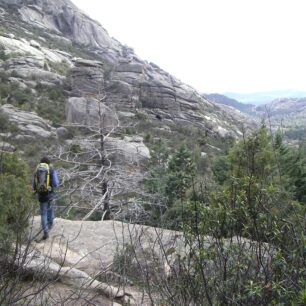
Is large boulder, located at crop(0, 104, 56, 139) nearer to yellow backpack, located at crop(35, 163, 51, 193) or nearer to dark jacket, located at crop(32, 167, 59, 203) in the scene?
dark jacket, located at crop(32, 167, 59, 203)

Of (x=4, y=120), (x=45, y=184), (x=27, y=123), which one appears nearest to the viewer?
(x=45, y=184)

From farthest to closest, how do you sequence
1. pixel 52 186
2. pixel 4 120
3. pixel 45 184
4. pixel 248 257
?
pixel 4 120 < pixel 52 186 < pixel 45 184 < pixel 248 257

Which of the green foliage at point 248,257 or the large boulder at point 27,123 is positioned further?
the large boulder at point 27,123

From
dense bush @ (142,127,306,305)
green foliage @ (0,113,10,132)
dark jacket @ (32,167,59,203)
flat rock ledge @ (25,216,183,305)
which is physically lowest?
green foliage @ (0,113,10,132)

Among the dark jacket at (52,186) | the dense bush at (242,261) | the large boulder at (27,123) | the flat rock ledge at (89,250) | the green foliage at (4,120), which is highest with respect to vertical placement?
the dense bush at (242,261)

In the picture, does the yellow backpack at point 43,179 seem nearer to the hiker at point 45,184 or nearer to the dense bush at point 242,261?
the hiker at point 45,184

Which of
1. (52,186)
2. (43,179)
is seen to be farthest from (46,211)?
(43,179)

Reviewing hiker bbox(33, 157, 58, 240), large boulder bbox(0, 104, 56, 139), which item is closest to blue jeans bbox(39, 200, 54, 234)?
hiker bbox(33, 157, 58, 240)

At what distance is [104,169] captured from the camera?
11078mm

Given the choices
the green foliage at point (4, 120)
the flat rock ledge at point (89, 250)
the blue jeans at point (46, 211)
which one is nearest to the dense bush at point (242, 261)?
the flat rock ledge at point (89, 250)

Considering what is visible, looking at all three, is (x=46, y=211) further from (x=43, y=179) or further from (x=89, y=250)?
(x=89, y=250)

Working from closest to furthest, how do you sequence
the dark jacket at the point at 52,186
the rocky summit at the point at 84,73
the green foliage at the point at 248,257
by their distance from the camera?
the green foliage at the point at 248,257 → the dark jacket at the point at 52,186 → the rocky summit at the point at 84,73

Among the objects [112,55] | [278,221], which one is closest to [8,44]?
[112,55]

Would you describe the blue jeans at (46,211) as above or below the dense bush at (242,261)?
below
